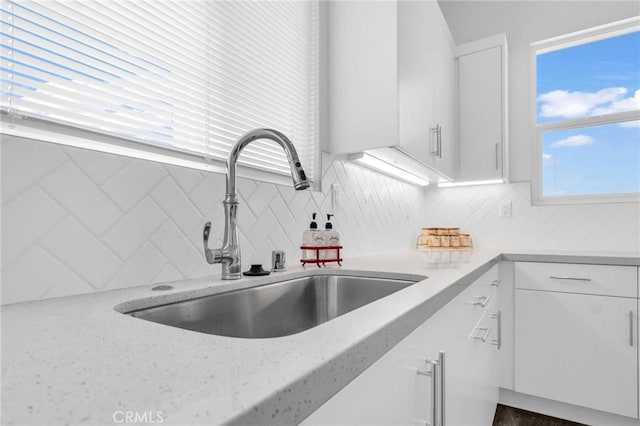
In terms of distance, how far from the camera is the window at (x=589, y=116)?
245cm

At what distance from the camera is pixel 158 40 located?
105 cm

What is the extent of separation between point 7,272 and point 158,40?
28.0 inches

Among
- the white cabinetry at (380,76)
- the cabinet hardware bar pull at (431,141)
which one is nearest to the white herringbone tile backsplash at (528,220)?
the cabinet hardware bar pull at (431,141)

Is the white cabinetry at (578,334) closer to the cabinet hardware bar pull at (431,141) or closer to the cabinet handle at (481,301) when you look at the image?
the cabinet handle at (481,301)

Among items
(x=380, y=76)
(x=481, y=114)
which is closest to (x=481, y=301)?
(x=380, y=76)

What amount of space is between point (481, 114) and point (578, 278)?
124 cm

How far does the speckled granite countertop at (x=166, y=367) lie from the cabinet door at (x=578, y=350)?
177 centimetres

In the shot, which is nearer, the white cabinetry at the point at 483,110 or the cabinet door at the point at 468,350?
the cabinet door at the point at 468,350

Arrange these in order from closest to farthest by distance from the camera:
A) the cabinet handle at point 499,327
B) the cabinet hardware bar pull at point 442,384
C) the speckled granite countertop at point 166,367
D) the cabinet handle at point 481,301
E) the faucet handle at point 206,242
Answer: the speckled granite countertop at point 166,367 → the cabinet hardware bar pull at point 442,384 → the faucet handle at point 206,242 → the cabinet handle at point 481,301 → the cabinet handle at point 499,327

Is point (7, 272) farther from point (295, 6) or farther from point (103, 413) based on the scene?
point (295, 6)

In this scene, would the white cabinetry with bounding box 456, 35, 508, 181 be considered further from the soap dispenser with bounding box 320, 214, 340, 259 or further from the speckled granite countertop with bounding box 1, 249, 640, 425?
the speckled granite countertop with bounding box 1, 249, 640, 425

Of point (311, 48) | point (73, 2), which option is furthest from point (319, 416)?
point (311, 48)

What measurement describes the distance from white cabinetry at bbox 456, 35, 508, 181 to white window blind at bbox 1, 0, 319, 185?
1.40 metres

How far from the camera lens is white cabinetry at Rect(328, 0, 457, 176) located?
5.14 ft
